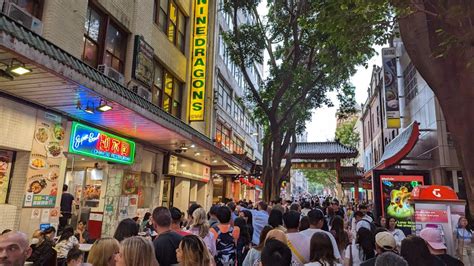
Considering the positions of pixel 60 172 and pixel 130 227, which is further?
pixel 60 172

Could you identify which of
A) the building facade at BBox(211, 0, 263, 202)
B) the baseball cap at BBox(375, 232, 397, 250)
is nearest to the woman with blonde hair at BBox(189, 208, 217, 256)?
the baseball cap at BBox(375, 232, 397, 250)

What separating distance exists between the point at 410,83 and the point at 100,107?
55.8 feet

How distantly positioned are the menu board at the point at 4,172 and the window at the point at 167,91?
725 centimetres

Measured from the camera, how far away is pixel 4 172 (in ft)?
25.0

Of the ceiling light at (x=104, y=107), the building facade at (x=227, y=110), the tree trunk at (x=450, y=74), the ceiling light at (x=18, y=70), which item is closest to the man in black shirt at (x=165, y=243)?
the ceiling light at (x=18, y=70)

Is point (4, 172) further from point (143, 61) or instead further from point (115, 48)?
point (143, 61)

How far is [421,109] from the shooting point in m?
16.8

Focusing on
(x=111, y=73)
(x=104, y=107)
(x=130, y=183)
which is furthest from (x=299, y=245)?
(x=130, y=183)

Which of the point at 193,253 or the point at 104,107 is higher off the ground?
the point at 104,107

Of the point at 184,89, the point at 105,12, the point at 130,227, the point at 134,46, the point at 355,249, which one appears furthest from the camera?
the point at 184,89

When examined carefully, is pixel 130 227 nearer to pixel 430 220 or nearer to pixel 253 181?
pixel 430 220

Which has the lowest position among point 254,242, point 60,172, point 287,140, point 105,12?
point 254,242

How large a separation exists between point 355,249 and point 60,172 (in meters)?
7.18

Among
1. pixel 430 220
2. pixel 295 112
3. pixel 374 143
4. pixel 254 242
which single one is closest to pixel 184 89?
pixel 295 112
